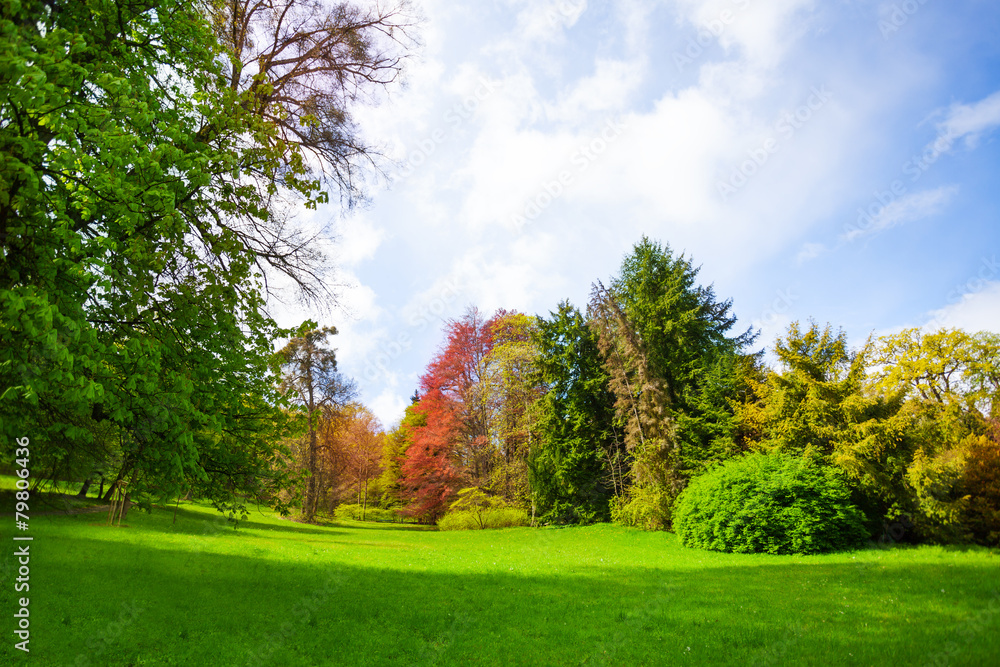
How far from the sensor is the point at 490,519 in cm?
2984

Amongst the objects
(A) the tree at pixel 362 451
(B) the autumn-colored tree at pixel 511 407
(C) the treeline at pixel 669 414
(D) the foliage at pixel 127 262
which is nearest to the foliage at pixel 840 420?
(C) the treeline at pixel 669 414

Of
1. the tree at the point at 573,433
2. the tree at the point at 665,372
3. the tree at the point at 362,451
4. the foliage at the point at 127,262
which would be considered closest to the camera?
the foliage at the point at 127,262

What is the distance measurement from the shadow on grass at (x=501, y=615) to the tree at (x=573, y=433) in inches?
624

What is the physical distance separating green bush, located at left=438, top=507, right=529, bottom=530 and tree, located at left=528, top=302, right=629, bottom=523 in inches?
54.7

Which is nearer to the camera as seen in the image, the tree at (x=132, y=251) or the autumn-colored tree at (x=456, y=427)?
the tree at (x=132, y=251)

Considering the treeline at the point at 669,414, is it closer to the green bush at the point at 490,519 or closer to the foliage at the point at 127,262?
the green bush at the point at 490,519

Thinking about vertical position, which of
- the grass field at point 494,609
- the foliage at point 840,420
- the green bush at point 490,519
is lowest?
the green bush at point 490,519

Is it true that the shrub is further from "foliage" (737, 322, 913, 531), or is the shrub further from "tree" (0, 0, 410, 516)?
"tree" (0, 0, 410, 516)

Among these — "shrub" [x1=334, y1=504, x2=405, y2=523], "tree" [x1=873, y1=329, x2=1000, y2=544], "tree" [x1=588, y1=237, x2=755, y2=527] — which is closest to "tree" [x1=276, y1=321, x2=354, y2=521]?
"shrub" [x1=334, y1=504, x2=405, y2=523]

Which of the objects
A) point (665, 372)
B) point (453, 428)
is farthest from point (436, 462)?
point (665, 372)

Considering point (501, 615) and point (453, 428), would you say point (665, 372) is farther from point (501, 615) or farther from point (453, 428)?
point (501, 615)

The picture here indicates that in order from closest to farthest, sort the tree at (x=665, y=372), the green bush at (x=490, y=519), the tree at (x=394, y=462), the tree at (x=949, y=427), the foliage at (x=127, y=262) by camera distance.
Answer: the foliage at (x=127, y=262), the tree at (x=949, y=427), the tree at (x=665, y=372), the green bush at (x=490, y=519), the tree at (x=394, y=462)

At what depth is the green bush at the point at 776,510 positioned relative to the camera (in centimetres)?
1538

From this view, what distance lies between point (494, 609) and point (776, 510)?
11891mm
